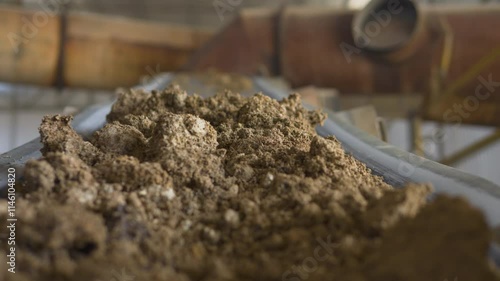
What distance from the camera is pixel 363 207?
77cm

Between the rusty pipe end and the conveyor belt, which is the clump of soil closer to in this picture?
the conveyor belt

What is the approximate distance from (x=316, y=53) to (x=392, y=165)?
194 centimetres

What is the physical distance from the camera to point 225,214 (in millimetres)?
796

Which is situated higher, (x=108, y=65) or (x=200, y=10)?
(x=200, y=10)

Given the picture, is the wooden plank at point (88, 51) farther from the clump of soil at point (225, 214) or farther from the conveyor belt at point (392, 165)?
the clump of soil at point (225, 214)

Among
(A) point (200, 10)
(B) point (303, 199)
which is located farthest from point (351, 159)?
(A) point (200, 10)

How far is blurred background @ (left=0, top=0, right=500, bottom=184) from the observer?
106 inches

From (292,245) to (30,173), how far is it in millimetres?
410

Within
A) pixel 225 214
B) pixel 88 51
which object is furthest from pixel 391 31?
pixel 225 214

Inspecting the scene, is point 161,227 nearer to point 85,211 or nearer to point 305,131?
point 85,211

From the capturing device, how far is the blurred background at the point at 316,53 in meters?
2.70

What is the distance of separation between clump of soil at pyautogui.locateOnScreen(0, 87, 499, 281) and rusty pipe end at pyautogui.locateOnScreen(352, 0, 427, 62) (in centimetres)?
169

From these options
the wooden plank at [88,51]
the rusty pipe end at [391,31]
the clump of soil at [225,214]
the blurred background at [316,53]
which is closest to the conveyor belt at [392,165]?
the clump of soil at [225,214]

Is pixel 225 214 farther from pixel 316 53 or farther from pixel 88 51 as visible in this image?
pixel 88 51
